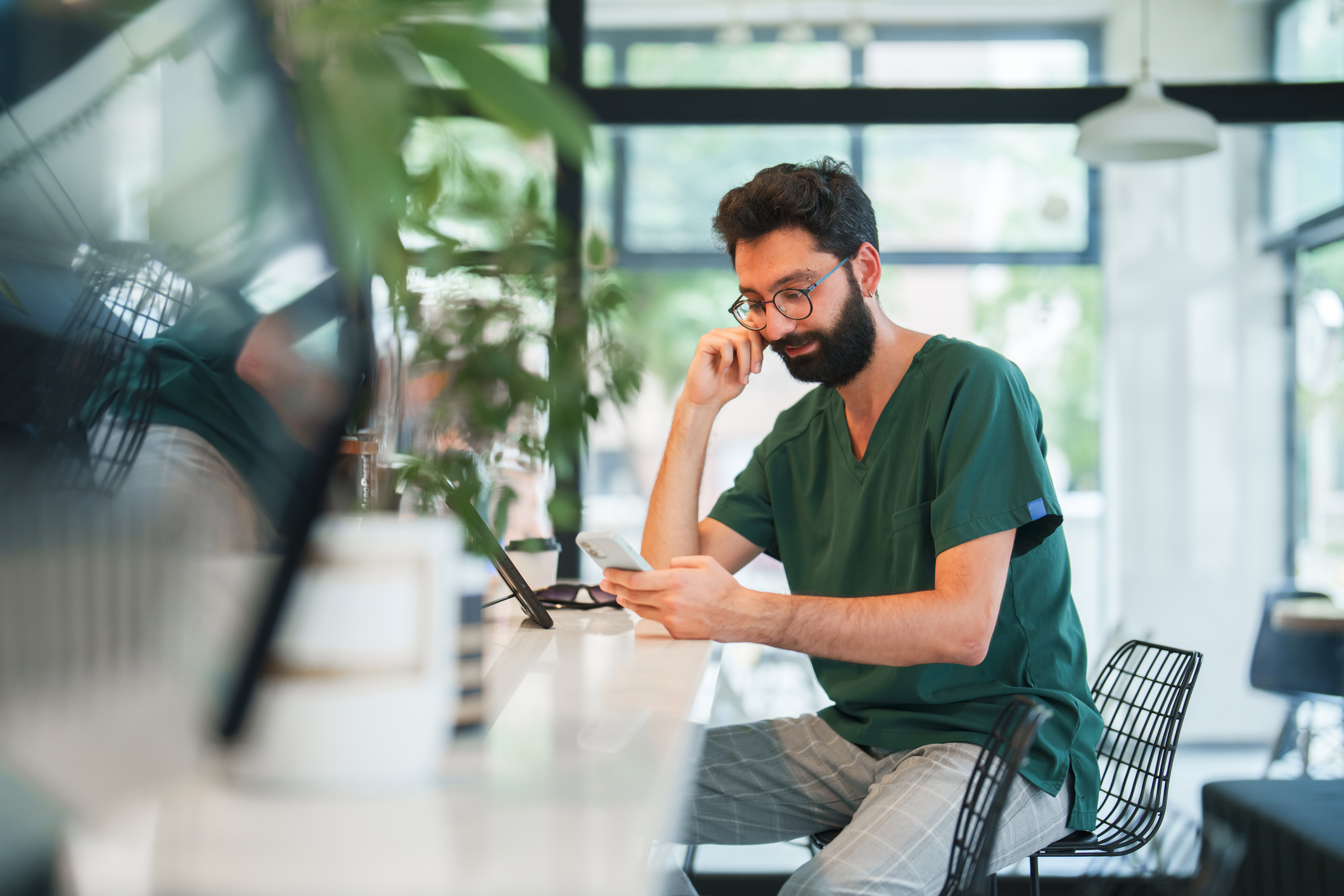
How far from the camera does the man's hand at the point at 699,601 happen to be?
1322 mm

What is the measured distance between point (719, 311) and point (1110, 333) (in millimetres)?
1152

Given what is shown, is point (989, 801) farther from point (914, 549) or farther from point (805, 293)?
point (805, 293)

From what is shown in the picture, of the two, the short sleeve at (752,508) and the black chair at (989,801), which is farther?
the short sleeve at (752,508)

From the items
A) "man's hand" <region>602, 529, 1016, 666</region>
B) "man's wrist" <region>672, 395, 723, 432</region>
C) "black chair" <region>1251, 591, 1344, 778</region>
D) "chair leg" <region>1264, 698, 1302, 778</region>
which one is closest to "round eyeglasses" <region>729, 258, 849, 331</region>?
"man's wrist" <region>672, 395, 723, 432</region>

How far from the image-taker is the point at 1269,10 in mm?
2916

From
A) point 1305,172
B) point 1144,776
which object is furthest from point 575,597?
point 1305,172

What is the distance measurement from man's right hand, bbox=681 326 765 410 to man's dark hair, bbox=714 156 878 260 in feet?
0.57

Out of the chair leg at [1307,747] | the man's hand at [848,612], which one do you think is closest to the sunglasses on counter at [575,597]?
the man's hand at [848,612]

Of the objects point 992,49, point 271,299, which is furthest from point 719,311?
point 271,299

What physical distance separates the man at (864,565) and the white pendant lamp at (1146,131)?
0.98m

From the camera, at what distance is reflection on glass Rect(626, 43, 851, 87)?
2.85 m

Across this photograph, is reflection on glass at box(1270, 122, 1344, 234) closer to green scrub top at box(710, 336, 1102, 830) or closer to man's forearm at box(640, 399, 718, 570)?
green scrub top at box(710, 336, 1102, 830)

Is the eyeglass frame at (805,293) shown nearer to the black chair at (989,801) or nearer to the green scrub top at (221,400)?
the black chair at (989,801)

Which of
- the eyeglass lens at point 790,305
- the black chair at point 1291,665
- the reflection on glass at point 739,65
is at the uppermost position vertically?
the reflection on glass at point 739,65
